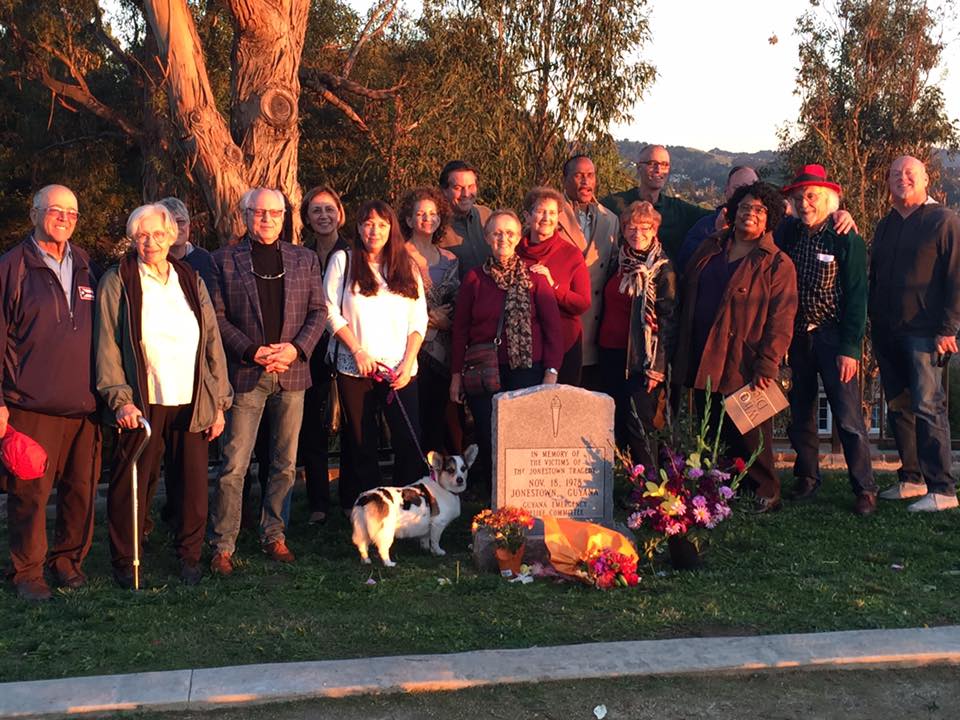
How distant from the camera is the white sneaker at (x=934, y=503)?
6.86 meters

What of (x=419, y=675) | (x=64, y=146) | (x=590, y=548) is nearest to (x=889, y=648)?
(x=590, y=548)

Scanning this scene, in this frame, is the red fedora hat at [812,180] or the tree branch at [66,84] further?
the tree branch at [66,84]

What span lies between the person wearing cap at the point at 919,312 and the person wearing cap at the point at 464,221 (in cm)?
275

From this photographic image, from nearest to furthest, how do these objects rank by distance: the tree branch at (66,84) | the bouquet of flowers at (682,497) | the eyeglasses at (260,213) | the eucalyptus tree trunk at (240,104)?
the bouquet of flowers at (682,497) < the eyeglasses at (260,213) < the eucalyptus tree trunk at (240,104) < the tree branch at (66,84)

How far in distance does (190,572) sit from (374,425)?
4.84 ft

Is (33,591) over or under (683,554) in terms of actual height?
under

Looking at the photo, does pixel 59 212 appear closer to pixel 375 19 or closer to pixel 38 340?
pixel 38 340

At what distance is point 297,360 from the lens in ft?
19.4

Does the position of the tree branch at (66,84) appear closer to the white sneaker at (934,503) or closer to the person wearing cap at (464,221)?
the person wearing cap at (464,221)

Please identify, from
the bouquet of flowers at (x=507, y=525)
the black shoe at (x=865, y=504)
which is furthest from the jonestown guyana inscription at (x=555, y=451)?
the black shoe at (x=865, y=504)

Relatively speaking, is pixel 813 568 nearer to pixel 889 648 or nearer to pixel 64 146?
pixel 889 648

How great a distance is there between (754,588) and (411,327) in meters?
2.51

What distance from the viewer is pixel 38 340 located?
5.24 meters

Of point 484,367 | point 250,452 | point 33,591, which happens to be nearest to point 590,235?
point 484,367
